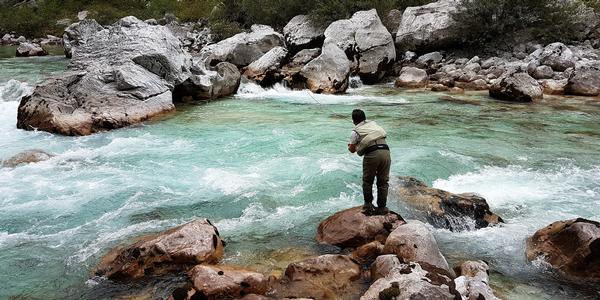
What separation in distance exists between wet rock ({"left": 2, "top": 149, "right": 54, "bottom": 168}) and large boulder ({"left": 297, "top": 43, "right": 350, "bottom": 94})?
1232cm

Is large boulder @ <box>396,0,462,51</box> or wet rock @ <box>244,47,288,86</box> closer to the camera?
wet rock @ <box>244,47,288,86</box>

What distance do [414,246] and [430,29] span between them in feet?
74.7

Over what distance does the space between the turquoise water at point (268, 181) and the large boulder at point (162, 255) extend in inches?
9.7

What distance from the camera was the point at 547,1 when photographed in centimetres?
2602

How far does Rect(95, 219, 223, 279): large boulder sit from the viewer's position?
6.66 m

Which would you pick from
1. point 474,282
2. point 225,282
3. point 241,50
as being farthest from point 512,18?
point 225,282

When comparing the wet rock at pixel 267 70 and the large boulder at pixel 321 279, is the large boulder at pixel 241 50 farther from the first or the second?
the large boulder at pixel 321 279

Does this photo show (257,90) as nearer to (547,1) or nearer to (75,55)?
(75,55)

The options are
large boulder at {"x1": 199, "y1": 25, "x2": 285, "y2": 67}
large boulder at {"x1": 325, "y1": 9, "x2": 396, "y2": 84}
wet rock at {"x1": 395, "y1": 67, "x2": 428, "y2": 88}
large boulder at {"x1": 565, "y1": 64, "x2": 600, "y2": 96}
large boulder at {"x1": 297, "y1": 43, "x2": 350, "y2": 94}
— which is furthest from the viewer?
large boulder at {"x1": 199, "y1": 25, "x2": 285, "y2": 67}

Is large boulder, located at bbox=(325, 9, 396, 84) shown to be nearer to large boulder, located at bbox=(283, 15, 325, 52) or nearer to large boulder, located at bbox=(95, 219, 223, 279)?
large boulder, located at bbox=(283, 15, 325, 52)

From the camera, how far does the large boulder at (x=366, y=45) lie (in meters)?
24.8

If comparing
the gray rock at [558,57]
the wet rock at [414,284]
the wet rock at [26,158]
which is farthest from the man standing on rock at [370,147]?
the gray rock at [558,57]

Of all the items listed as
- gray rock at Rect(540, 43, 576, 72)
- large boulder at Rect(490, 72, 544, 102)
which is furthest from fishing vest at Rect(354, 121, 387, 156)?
gray rock at Rect(540, 43, 576, 72)

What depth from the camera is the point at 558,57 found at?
22.7 m
